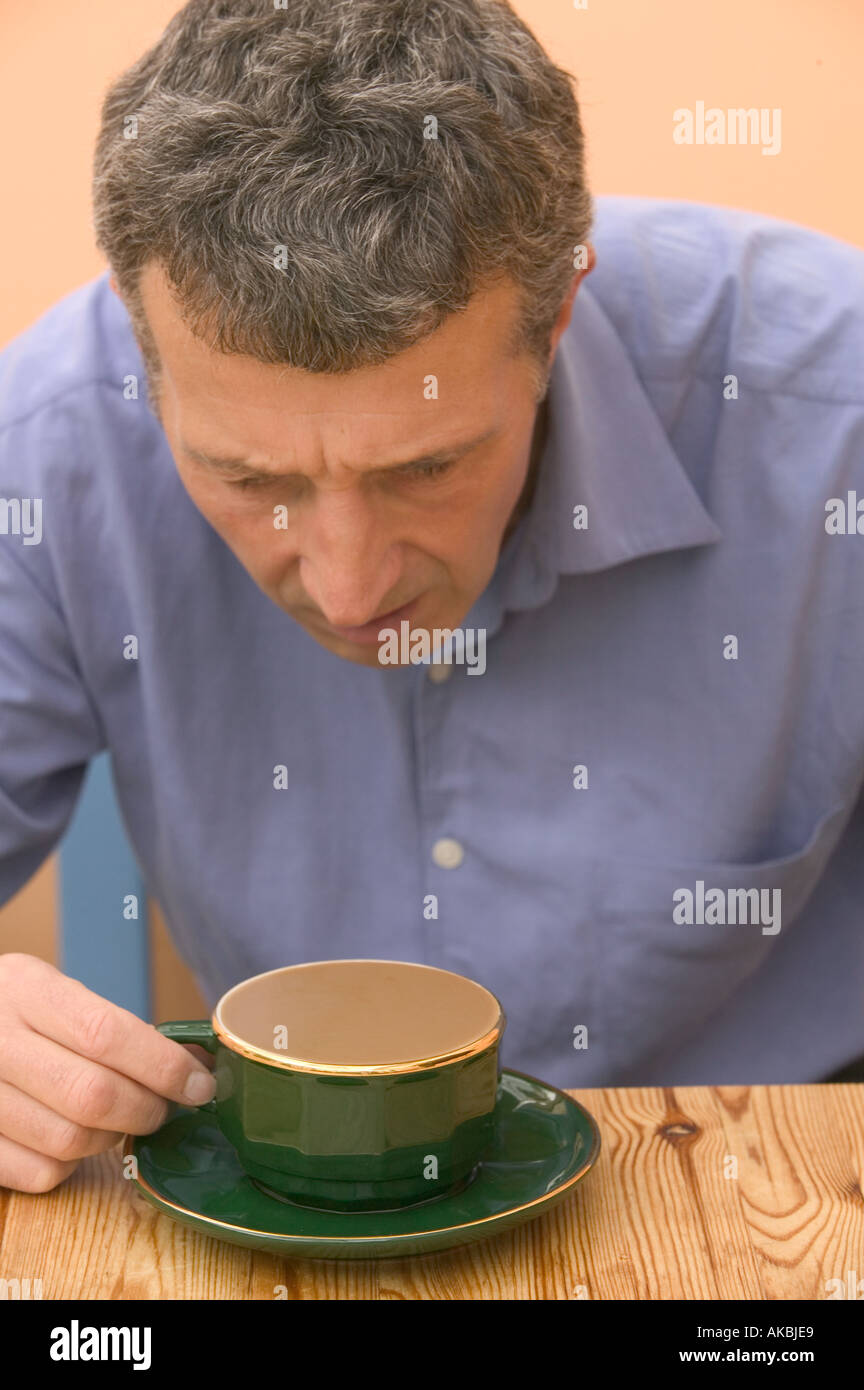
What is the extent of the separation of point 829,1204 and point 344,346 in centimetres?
52

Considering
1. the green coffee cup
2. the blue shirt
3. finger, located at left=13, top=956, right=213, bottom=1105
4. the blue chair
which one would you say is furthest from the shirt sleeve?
the green coffee cup

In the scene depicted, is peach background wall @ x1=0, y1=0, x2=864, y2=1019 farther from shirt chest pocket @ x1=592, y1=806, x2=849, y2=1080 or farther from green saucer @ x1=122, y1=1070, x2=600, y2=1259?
green saucer @ x1=122, y1=1070, x2=600, y2=1259

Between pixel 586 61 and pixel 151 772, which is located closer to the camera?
pixel 151 772

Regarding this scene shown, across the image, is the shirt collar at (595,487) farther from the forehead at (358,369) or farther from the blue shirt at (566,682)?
the forehead at (358,369)

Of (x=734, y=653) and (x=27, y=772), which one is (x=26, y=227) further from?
(x=734, y=653)

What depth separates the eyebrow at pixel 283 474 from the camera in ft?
2.74

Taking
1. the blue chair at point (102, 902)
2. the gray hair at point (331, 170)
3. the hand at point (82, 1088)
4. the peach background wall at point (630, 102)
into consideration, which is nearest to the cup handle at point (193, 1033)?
the hand at point (82, 1088)

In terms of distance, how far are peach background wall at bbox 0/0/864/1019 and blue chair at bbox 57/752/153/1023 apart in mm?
73

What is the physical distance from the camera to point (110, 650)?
3.98 ft

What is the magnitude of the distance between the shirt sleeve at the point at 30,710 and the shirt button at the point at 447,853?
333mm

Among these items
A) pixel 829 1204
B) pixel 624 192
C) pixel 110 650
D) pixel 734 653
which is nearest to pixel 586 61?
A: pixel 624 192

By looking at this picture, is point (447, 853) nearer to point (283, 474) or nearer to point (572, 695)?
point (572, 695)

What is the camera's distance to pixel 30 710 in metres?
1.19

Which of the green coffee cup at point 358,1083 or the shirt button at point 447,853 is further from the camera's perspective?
the shirt button at point 447,853
